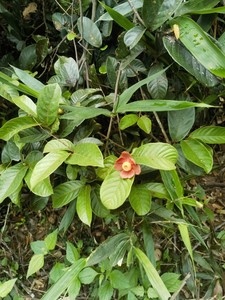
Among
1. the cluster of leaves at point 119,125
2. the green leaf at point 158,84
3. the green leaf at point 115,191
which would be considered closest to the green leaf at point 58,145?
the cluster of leaves at point 119,125

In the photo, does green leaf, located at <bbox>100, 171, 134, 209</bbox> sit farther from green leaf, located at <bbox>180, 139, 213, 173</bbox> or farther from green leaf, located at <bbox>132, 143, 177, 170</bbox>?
green leaf, located at <bbox>180, 139, 213, 173</bbox>

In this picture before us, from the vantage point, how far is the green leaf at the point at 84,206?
0.81 meters

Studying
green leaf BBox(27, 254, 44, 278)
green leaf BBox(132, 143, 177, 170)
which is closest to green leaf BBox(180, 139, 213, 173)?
green leaf BBox(132, 143, 177, 170)

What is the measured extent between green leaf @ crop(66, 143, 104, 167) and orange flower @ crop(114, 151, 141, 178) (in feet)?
0.14

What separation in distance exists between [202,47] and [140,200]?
0.34 m

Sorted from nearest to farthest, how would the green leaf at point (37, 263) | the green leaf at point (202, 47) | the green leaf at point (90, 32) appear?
1. the green leaf at point (202, 47)
2. the green leaf at point (90, 32)
3. the green leaf at point (37, 263)

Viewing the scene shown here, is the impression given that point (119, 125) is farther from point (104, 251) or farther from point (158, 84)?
point (104, 251)

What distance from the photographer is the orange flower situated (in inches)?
27.0

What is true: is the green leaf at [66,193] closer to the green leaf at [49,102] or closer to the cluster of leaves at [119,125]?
the cluster of leaves at [119,125]

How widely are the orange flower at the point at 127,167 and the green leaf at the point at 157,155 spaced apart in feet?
0.04

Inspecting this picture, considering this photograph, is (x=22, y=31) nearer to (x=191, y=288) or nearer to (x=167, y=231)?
(x=167, y=231)

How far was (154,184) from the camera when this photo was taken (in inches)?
32.7

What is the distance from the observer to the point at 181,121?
32.7 inches

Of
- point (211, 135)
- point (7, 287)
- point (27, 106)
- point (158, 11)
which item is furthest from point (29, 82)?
point (7, 287)
